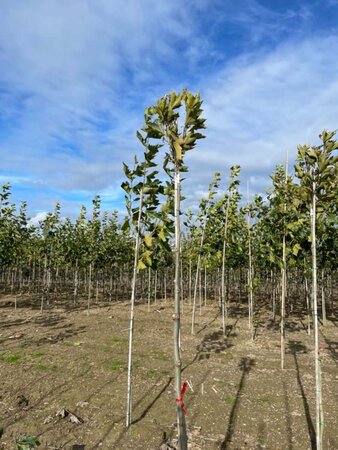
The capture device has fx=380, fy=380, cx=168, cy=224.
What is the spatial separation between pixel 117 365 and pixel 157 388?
2.13 metres

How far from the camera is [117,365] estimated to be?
1184 cm

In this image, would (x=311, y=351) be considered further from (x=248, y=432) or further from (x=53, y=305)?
(x=53, y=305)

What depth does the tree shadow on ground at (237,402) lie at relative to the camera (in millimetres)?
7432

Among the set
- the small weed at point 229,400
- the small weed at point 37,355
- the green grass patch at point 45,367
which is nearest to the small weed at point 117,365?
the green grass patch at point 45,367

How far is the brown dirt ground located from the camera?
759 cm

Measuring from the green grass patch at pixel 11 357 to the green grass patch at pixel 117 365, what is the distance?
308 cm

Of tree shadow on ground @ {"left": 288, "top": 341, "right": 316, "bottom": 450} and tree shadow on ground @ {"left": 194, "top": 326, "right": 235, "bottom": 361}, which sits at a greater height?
tree shadow on ground @ {"left": 194, "top": 326, "right": 235, "bottom": 361}

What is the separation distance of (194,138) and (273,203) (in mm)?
6469

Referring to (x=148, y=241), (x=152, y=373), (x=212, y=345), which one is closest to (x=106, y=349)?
(x=152, y=373)

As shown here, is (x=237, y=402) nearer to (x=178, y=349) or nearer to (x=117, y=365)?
(x=117, y=365)

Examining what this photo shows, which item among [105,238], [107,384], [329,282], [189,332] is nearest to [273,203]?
[107,384]

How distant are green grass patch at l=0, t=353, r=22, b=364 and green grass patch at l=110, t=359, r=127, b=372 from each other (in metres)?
3.08

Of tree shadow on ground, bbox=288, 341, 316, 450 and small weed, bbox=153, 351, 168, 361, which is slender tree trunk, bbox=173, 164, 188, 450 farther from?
small weed, bbox=153, 351, 168, 361

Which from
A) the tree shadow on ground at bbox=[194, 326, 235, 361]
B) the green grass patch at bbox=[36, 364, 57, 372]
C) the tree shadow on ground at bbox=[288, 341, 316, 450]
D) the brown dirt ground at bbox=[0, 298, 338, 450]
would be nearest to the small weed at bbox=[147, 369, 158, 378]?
the brown dirt ground at bbox=[0, 298, 338, 450]
